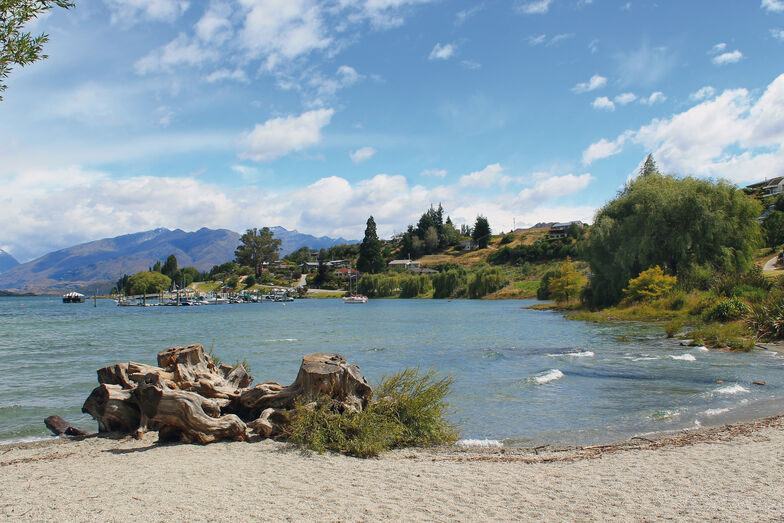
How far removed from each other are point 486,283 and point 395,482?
96.1 m

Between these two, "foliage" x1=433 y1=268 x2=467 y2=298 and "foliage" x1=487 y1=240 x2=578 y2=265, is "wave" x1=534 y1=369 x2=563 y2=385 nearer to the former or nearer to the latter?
"foliage" x1=433 y1=268 x2=467 y2=298

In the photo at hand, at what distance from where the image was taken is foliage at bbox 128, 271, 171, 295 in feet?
561

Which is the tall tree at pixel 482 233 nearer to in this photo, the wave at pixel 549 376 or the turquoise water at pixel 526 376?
the turquoise water at pixel 526 376

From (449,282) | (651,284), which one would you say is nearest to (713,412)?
(651,284)

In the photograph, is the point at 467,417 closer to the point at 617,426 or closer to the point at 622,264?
the point at 617,426

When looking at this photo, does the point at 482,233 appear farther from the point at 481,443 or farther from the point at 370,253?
the point at 481,443

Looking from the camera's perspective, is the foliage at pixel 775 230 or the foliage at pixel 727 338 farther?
the foliage at pixel 775 230

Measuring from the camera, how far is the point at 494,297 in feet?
326

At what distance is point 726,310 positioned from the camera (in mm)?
29172

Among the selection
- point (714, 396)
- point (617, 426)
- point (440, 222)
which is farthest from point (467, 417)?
point (440, 222)

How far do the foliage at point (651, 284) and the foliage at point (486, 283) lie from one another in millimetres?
55758

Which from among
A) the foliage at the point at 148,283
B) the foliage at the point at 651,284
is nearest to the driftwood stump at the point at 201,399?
the foliage at the point at 651,284

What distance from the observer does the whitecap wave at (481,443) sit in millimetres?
9542

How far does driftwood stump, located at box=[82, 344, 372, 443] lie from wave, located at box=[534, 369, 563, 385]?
9239 mm
